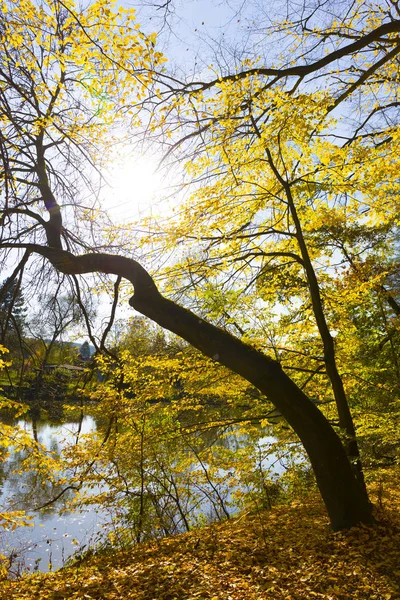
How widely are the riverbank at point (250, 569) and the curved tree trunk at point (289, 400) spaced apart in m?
0.29

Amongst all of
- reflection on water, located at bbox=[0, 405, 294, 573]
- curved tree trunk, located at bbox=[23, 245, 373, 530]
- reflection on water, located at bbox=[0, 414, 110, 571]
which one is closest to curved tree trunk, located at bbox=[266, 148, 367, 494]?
curved tree trunk, located at bbox=[23, 245, 373, 530]

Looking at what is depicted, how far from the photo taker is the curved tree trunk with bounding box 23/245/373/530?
364cm

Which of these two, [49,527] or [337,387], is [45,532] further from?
[337,387]

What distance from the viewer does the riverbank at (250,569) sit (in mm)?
2924

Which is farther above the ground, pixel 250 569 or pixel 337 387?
pixel 337 387

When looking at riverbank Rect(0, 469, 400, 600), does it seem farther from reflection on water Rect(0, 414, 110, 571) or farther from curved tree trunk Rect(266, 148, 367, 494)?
reflection on water Rect(0, 414, 110, 571)

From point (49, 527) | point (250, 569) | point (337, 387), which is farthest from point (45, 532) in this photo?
point (337, 387)

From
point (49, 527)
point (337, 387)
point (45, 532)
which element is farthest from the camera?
point (49, 527)

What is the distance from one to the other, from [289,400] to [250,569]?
1.62 meters

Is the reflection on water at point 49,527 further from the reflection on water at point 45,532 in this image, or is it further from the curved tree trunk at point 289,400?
the curved tree trunk at point 289,400

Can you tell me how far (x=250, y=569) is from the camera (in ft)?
11.4

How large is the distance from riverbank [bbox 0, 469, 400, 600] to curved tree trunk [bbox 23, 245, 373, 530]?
0.97ft

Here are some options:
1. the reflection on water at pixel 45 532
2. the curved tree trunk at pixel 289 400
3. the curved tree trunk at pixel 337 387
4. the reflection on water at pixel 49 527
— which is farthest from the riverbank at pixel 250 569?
the reflection on water at pixel 45 532

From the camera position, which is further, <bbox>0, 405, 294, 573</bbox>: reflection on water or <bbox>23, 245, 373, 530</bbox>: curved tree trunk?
<bbox>0, 405, 294, 573</bbox>: reflection on water
